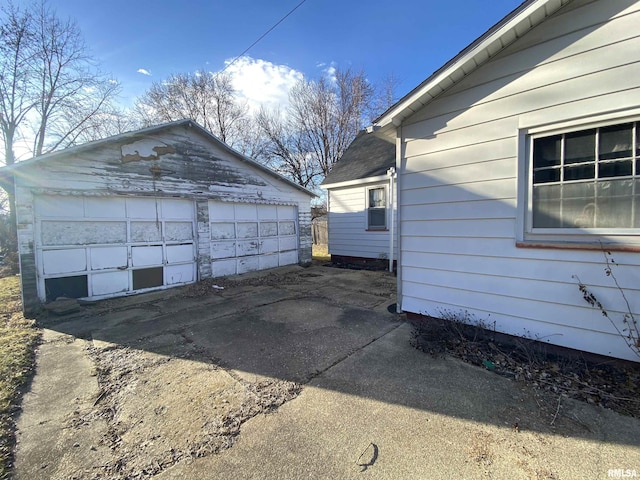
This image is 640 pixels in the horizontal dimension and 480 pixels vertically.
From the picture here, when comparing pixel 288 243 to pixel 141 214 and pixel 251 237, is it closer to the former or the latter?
pixel 251 237

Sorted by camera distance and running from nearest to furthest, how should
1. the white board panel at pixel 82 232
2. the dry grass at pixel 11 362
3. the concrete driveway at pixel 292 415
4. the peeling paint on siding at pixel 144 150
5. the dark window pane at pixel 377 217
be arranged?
the concrete driveway at pixel 292 415
the dry grass at pixel 11 362
the white board panel at pixel 82 232
the peeling paint on siding at pixel 144 150
the dark window pane at pixel 377 217

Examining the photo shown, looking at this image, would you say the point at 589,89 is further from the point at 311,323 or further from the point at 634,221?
the point at 311,323

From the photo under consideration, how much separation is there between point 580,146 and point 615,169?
0.38 m

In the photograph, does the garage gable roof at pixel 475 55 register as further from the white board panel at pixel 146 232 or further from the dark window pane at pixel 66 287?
the dark window pane at pixel 66 287

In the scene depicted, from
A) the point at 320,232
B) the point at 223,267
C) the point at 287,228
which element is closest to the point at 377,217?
the point at 287,228

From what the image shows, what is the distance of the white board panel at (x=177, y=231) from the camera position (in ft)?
23.6

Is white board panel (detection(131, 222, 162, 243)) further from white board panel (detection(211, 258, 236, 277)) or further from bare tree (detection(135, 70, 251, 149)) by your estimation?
bare tree (detection(135, 70, 251, 149))

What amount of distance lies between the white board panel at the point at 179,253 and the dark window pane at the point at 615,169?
7.94 metres

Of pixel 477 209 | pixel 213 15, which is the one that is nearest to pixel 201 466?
pixel 477 209

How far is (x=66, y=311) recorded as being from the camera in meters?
5.37

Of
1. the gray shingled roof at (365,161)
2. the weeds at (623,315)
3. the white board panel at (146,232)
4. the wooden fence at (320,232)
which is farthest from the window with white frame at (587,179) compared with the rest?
the wooden fence at (320,232)

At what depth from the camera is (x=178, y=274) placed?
7371 mm

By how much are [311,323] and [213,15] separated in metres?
8.27

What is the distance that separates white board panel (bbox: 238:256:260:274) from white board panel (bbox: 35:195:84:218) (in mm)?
4000
